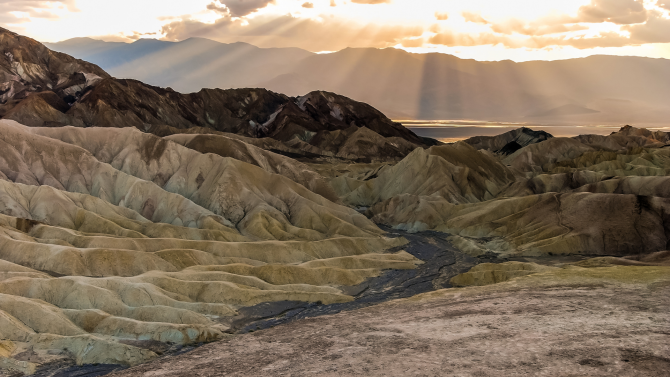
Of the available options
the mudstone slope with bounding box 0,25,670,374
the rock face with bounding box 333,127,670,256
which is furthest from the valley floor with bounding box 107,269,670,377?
the rock face with bounding box 333,127,670,256

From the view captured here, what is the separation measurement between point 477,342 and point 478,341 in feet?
0.82

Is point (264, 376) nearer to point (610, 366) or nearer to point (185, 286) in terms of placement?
point (610, 366)

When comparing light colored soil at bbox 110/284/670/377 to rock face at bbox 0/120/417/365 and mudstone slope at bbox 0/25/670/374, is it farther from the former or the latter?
rock face at bbox 0/120/417/365

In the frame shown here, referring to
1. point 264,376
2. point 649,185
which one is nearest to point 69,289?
point 264,376

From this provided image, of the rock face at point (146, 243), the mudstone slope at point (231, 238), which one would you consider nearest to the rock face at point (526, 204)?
the mudstone slope at point (231, 238)

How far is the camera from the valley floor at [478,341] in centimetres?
3341

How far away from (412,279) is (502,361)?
50.0 m

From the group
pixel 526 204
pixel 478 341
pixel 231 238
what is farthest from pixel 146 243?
pixel 526 204

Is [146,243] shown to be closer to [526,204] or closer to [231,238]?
[231,238]

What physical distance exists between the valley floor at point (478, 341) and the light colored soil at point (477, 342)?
0.21 ft

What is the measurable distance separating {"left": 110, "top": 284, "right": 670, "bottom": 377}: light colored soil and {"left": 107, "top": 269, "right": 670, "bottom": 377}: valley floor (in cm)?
6

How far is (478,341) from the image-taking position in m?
38.6

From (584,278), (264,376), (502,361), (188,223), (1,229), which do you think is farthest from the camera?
(188,223)

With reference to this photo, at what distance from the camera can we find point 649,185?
116688mm
